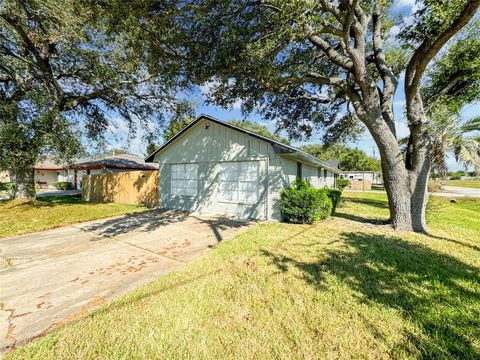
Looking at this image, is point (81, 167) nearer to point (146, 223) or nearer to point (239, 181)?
point (146, 223)

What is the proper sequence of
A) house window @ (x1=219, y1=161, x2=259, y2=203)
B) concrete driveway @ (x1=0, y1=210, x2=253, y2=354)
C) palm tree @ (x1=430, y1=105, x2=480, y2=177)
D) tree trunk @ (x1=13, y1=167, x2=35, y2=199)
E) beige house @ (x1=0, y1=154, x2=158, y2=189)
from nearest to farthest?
concrete driveway @ (x1=0, y1=210, x2=253, y2=354), palm tree @ (x1=430, y1=105, x2=480, y2=177), house window @ (x1=219, y1=161, x2=259, y2=203), tree trunk @ (x1=13, y1=167, x2=35, y2=199), beige house @ (x1=0, y1=154, x2=158, y2=189)

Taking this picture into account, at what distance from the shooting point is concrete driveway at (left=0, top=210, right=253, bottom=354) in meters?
2.92

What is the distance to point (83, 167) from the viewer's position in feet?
64.2

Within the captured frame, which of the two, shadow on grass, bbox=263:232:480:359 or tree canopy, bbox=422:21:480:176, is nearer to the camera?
shadow on grass, bbox=263:232:480:359

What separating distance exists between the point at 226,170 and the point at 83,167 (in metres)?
16.7

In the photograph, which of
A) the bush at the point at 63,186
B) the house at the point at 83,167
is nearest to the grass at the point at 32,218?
the house at the point at 83,167

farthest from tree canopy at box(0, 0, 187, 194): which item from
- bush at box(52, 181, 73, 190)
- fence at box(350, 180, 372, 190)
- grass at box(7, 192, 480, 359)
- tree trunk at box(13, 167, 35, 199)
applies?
fence at box(350, 180, 372, 190)

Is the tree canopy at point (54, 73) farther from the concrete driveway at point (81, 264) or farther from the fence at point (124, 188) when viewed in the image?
the concrete driveway at point (81, 264)

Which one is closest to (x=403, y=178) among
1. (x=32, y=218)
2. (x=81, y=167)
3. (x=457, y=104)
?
(x=457, y=104)

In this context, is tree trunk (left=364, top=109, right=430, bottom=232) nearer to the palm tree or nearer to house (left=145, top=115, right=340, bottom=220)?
the palm tree

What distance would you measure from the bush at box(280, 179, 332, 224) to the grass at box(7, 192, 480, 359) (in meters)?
2.94

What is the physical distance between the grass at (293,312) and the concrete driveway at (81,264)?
17.3 inches

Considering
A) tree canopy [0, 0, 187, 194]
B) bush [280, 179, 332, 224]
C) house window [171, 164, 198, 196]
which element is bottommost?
bush [280, 179, 332, 224]

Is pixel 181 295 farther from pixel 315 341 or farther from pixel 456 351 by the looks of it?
pixel 456 351
